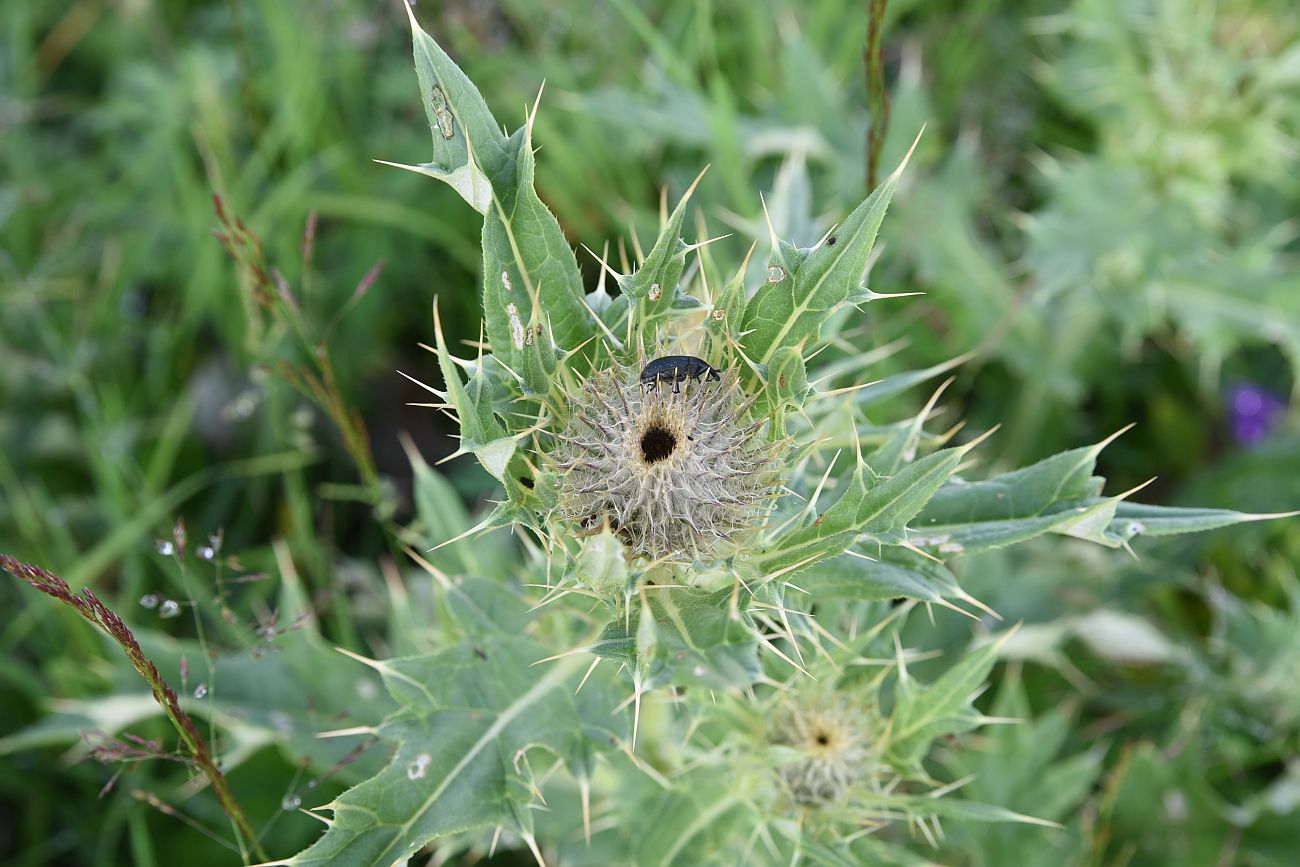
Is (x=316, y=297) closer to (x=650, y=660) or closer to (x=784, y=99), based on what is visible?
(x=784, y=99)

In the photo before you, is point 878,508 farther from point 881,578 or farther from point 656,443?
point 656,443

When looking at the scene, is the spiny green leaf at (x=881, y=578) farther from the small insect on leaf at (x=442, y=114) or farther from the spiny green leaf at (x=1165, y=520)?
the small insect on leaf at (x=442, y=114)

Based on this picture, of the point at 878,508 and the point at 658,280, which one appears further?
the point at 658,280

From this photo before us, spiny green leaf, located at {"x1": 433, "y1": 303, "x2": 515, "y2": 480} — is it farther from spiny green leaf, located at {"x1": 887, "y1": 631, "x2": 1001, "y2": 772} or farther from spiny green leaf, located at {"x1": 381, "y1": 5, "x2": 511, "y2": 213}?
spiny green leaf, located at {"x1": 887, "y1": 631, "x2": 1001, "y2": 772}

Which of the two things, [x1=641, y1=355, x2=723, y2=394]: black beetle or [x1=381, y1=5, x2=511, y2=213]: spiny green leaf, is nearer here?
[x1=381, y1=5, x2=511, y2=213]: spiny green leaf

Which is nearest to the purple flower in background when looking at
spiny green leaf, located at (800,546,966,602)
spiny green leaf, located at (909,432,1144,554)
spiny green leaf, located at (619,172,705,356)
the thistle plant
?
the thistle plant

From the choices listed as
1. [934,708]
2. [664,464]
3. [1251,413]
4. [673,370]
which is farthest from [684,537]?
[1251,413]
